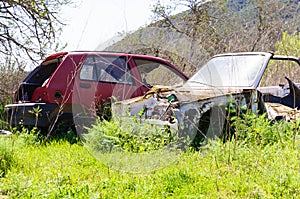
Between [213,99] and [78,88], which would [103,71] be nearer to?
[78,88]

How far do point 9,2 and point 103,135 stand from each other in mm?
6926

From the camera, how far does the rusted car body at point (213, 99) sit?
4.86 m

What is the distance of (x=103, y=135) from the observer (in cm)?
522

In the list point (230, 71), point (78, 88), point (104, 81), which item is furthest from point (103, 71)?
point (230, 71)

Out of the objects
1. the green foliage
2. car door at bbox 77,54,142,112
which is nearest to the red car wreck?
car door at bbox 77,54,142,112

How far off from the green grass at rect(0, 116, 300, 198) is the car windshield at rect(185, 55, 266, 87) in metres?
0.96

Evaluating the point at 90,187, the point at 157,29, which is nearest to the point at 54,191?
the point at 90,187

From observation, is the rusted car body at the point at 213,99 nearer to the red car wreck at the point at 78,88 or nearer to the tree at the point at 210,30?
the red car wreck at the point at 78,88

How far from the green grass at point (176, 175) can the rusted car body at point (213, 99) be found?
0.39m

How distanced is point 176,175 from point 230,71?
8.65 feet

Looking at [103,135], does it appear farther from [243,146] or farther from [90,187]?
[243,146]

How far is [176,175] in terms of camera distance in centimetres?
385

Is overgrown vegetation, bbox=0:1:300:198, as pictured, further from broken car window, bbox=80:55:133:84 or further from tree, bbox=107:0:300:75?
tree, bbox=107:0:300:75

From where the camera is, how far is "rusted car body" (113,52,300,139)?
4.86 meters
